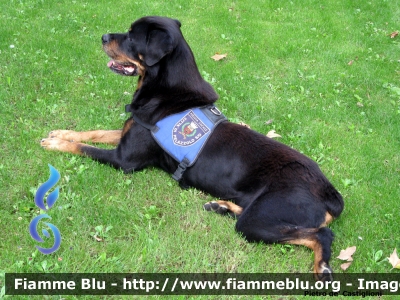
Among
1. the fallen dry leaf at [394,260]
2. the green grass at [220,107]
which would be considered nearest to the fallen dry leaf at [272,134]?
the green grass at [220,107]

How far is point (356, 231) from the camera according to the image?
13.3ft

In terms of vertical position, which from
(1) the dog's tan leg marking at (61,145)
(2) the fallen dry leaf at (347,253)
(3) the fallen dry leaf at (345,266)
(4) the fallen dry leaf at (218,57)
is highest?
(1) the dog's tan leg marking at (61,145)

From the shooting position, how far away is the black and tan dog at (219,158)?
12.0 feet

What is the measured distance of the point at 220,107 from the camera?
6031 millimetres

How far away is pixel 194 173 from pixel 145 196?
0.57 meters

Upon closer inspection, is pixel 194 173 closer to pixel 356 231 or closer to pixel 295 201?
pixel 295 201

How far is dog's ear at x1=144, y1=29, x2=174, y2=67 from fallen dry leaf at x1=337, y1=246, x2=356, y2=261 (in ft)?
8.44

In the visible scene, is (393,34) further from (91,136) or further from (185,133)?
(91,136)

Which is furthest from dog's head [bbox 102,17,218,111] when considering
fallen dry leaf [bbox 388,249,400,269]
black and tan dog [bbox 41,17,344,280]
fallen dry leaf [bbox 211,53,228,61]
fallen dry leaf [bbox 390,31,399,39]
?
fallen dry leaf [bbox 390,31,399,39]

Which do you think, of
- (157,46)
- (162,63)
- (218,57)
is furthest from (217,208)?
(218,57)

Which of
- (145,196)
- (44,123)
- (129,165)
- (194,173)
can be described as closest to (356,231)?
(194,173)

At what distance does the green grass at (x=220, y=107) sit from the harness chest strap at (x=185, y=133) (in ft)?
1.29

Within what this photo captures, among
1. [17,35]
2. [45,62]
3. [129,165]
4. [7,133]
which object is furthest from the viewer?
[17,35]

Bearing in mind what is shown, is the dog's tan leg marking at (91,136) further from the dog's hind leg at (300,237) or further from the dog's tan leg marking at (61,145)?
the dog's hind leg at (300,237)
